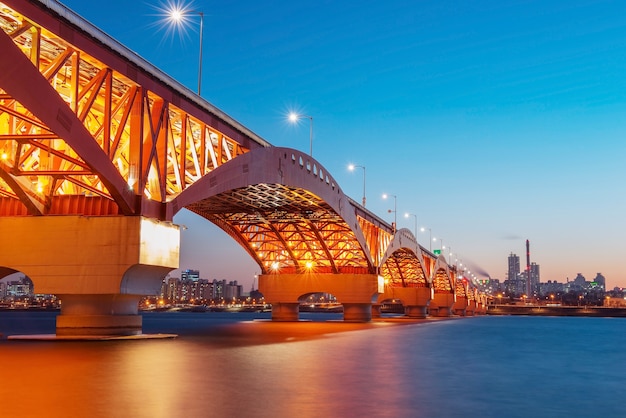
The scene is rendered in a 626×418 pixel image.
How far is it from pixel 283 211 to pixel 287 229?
10491 mm

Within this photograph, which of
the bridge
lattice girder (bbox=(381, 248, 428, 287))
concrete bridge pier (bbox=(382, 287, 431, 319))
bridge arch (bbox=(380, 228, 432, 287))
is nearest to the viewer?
the bridge

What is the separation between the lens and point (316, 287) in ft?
269

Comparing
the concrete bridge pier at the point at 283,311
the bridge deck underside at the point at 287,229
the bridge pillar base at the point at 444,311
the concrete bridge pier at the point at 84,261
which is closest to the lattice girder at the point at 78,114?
the concrete bridge pier at the point at 84,261

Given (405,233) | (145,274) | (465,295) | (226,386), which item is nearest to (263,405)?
(226,386)

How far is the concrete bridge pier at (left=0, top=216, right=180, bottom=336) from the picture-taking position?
100 feet

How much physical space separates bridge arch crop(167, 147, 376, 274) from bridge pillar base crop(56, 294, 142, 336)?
5.04 m

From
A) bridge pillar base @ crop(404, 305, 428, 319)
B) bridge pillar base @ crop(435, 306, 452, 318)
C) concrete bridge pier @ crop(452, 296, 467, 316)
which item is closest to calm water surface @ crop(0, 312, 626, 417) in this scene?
bridge pillar base @ crop(404, 305, 428, 319)

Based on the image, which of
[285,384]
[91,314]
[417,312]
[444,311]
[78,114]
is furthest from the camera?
[444,311]

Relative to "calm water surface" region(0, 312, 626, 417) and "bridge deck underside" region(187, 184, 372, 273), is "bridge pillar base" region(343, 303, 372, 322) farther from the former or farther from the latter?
"calm water surface" region(0, 312, 626, 417)

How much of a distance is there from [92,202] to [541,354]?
2293cm

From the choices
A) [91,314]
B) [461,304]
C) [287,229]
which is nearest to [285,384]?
[91,314]

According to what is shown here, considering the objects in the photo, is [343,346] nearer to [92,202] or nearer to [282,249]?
[92,202]

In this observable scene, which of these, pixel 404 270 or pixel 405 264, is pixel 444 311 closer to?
pixel 404 270

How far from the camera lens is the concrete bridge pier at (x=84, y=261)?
30.6 m
